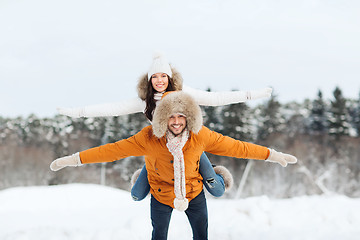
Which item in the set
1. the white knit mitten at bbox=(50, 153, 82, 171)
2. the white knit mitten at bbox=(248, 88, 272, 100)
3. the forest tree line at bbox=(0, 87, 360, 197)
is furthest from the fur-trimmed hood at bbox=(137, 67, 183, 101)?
the forest tree line at bbox=(0, 87, 360, 197)

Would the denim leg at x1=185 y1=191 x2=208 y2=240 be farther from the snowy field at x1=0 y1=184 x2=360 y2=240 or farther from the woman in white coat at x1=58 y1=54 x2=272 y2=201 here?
the snowy field at x1=0 y1=184 x2=360 y2=240

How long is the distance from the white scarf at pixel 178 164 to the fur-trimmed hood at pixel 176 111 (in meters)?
0.11

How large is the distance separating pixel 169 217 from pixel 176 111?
1105mm

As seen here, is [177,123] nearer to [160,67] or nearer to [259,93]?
[160,67]

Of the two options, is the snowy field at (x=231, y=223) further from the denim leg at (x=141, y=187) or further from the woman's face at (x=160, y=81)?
the woman's face at (x=160, y=81)

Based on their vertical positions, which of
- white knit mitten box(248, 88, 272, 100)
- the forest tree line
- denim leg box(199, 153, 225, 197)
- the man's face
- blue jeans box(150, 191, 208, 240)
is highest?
white knit mitten box(248, 88, 272, 100)

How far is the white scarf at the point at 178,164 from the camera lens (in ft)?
9.12

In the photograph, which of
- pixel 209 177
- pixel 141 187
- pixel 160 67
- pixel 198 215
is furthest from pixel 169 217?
pixel 160 67

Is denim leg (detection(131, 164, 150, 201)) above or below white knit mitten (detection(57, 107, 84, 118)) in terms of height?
below

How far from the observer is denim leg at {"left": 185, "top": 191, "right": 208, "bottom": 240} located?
3.19 metres

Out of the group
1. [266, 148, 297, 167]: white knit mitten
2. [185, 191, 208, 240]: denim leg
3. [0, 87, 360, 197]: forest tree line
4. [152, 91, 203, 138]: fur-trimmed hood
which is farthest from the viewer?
[0, 87, 360, 197]: forest tree line

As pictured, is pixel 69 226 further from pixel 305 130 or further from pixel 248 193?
pixel 305 130

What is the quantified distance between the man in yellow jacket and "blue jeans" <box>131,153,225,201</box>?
76 mm

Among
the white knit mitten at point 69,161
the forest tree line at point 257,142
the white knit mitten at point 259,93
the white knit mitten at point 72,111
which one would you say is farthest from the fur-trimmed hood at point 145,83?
the forest tree line at point 257,142
